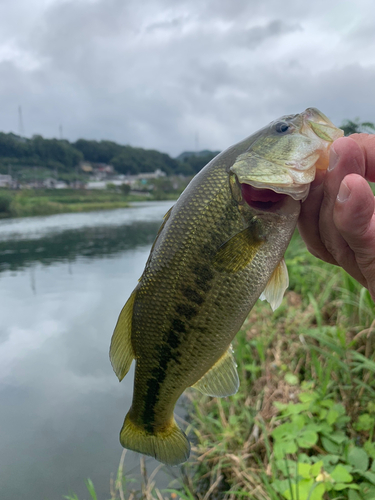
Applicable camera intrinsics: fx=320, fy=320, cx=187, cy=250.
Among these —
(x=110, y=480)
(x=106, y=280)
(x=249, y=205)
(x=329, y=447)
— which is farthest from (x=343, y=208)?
(x=106, y=280)

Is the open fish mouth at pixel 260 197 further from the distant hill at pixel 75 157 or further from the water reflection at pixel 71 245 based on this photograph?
the water reflection at pixel 71 245

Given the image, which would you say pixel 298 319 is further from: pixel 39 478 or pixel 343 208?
pixel 39 478

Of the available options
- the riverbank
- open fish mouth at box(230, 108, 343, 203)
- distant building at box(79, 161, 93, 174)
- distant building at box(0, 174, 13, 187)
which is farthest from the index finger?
distant building at box(79, 161, 93, 174)

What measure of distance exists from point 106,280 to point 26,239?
354 inches

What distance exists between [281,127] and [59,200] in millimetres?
29757

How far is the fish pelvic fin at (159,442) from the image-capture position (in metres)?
1.53

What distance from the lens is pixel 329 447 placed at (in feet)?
8.16

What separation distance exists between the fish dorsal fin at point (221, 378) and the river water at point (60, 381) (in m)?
2.62

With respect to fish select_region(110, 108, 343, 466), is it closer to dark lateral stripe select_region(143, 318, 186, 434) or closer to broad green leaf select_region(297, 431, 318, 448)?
dark lateral stripe select_region(143, 318, 186, 434)

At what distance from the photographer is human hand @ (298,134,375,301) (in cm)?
129

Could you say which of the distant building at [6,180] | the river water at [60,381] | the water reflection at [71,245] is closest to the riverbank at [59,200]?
the distant building at [6,180]

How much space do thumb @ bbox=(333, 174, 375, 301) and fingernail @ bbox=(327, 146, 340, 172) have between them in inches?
4.4

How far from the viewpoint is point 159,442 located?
1.57 meters

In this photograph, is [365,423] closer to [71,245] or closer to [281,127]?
[281,127]
